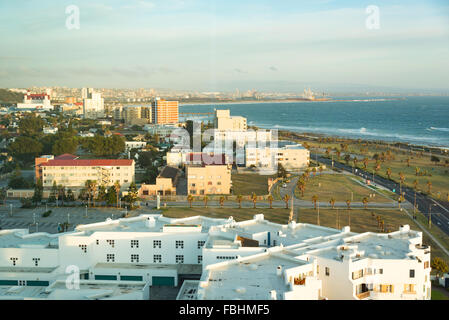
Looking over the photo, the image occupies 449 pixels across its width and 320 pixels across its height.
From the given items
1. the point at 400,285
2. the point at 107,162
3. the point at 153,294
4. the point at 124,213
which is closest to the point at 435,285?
the point at 400,285

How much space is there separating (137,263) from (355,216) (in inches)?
208

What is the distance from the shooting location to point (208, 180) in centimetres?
1201

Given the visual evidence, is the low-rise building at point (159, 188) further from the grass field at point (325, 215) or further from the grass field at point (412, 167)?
the grass field at point (412, 167)

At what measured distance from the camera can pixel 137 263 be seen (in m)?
5.54

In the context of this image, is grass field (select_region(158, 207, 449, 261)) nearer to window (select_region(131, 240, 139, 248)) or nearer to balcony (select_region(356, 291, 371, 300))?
window (select_region(131, 240, 139, 248))

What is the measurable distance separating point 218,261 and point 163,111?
29.1 m

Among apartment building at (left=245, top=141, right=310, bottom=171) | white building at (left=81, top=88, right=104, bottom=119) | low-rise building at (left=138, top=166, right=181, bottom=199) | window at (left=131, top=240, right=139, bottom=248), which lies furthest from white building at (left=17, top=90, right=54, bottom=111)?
window at (left=131, top=240, right=139, bottom=248)

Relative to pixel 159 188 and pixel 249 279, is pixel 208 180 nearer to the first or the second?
pixel 159 188

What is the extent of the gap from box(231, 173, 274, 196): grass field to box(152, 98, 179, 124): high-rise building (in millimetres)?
19135

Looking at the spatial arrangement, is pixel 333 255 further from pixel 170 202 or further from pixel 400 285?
pixel 170 202

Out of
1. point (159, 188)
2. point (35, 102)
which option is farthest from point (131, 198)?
point (35, 102)

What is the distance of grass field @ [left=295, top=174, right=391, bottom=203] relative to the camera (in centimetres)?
1119

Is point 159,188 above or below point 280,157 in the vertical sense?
below

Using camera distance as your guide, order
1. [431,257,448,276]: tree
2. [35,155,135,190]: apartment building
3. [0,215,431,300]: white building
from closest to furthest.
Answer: [0,215,431,300]: white building → [431,257,448,276]: tree → [35,155,135,190]: apartment building
